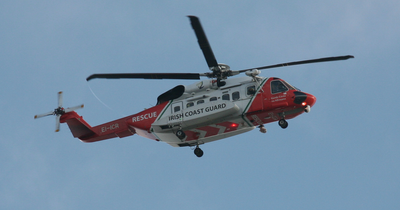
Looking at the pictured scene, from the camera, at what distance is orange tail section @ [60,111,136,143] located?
2814 cm

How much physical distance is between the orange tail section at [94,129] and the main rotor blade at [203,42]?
20.8 ft

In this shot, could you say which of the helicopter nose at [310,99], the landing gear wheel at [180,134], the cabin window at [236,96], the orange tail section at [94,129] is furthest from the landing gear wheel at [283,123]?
the orange tail section at [94,129]

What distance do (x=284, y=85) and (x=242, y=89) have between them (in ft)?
6.84

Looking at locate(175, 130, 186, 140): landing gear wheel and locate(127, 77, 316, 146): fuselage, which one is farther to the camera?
locate(175, 130, 186, 140): landing gear wheel

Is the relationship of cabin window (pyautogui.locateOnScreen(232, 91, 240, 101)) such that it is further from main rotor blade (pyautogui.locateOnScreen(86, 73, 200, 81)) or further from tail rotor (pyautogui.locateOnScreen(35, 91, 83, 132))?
tail rotor (pyautogui.locateOnScreen(35, 91, 83, 132))

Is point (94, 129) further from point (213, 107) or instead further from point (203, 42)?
point (203, 42)

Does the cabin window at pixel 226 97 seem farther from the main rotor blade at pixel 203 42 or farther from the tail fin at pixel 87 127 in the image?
the tail fin at pixel 87 127

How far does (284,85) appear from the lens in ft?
82.5

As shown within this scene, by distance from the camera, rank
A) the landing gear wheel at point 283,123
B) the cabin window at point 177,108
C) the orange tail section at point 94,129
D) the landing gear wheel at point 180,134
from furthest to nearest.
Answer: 1. the orange tail section at point 94,129
2. the cabin window at point 177,108
3. the landing gear wheel at point 180,134
4. the landing gear wheel at point 283,123

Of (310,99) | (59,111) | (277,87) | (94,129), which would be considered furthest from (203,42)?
(59,111)

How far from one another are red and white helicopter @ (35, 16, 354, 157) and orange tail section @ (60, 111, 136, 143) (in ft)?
0.19

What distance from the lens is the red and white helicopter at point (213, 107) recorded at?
24.8m

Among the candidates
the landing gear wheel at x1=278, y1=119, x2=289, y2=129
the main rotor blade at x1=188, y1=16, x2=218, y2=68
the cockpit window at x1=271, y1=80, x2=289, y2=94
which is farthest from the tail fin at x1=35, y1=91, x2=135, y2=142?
the landing gear wheel at x1=278, y1=119, x2=289, y2=129

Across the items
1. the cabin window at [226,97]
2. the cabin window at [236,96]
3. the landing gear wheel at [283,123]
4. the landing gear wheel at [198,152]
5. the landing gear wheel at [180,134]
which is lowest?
the landing gear wheel at [283,123]
